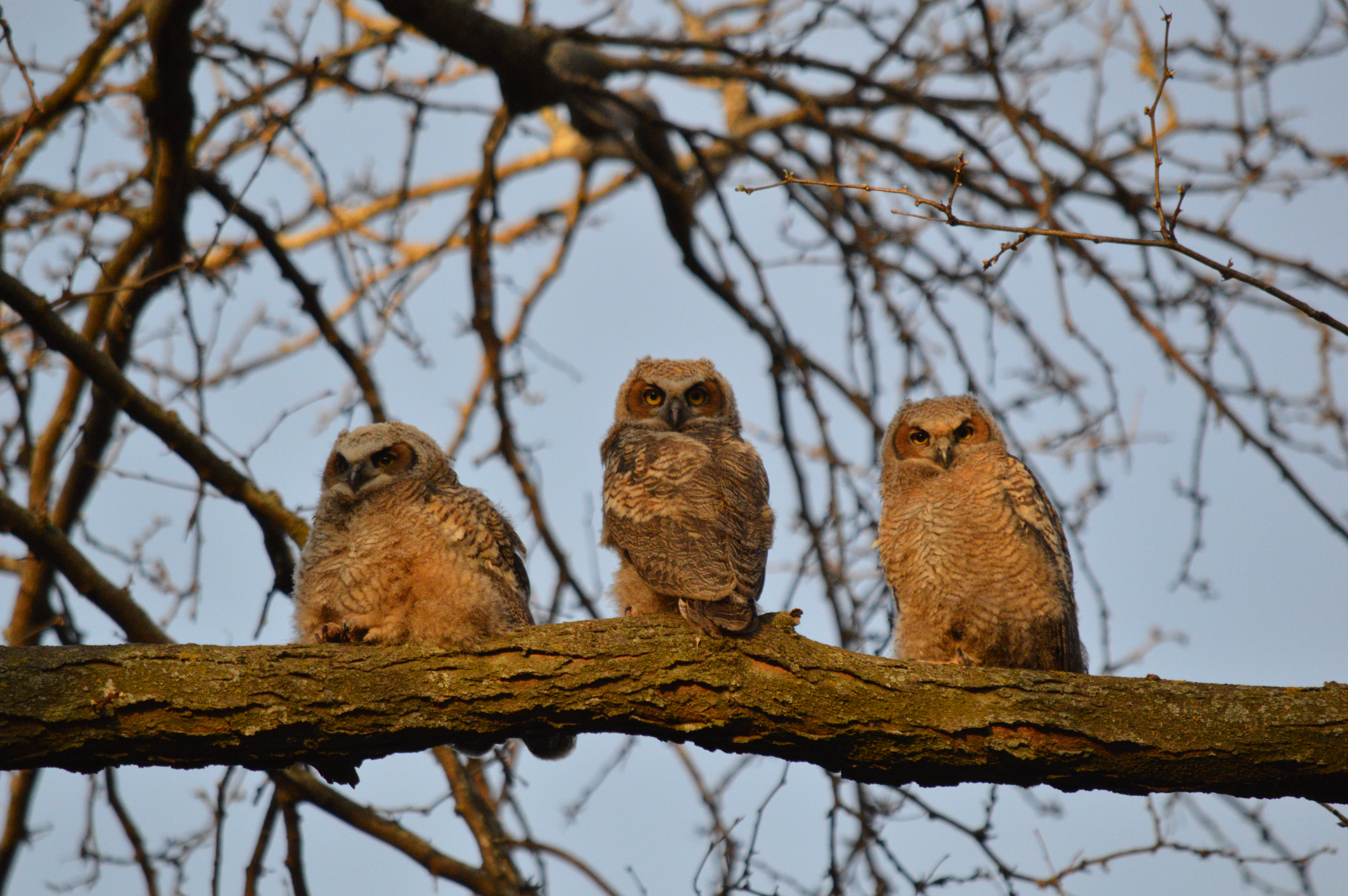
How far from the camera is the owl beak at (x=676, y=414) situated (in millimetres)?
4500

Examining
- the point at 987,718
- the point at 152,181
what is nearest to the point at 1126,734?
the point at 987,718

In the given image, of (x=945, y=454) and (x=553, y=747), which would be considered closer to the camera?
(x=553, y=747)

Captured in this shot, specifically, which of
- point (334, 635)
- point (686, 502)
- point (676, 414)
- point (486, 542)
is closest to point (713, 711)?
point (686, 502)

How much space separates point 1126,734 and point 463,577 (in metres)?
1.93

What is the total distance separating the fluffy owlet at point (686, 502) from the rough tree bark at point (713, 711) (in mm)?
239

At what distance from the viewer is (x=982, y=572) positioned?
13.2 feet

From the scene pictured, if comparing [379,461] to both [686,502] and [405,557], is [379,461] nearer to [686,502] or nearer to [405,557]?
[405,557]

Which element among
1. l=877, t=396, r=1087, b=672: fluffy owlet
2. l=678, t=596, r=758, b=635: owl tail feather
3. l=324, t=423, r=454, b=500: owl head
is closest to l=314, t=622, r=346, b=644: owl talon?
l=324, t=423, r=454, b=500: owl head

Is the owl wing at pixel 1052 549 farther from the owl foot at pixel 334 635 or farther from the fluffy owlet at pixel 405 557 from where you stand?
the owl foot at pixel 334 635

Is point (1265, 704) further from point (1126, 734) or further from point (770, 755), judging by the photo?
point (770, 755)

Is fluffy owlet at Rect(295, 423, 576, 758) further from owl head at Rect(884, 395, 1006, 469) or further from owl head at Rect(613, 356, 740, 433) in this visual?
owl head at Rect(884, 395, 1006, 469)

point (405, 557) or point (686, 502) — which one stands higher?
point (686, 502)

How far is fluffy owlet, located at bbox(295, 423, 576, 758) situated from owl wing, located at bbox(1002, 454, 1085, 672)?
72.3 inches

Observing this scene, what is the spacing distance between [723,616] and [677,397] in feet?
5.52
